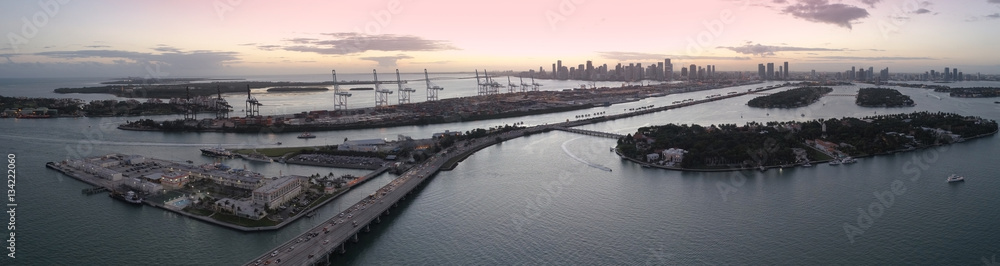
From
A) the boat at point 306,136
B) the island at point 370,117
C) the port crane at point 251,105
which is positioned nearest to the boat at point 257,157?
the boat at point 306,136

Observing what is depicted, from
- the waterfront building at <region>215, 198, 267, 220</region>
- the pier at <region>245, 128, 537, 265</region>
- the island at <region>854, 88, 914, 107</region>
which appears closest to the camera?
the pier at <region>245, 128, 537, 265</region>

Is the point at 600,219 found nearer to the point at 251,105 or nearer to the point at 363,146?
the point at 363,146

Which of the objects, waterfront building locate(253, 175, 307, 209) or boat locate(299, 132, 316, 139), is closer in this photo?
waterfront building locate(253, 175, 307, 209)

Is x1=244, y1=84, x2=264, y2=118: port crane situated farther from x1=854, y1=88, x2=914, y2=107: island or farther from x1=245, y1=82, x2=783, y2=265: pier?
x1=854, y1=88, x2=914, y2=107: island

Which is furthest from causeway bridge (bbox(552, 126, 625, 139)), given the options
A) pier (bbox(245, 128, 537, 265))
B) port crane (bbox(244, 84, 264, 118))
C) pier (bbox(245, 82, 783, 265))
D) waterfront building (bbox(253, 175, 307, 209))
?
port crane (bbox(244, 84, 264, 118))

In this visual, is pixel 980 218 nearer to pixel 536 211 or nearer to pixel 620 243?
pixel 620 243

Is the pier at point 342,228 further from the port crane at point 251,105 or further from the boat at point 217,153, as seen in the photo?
the port crane at point 251,105
